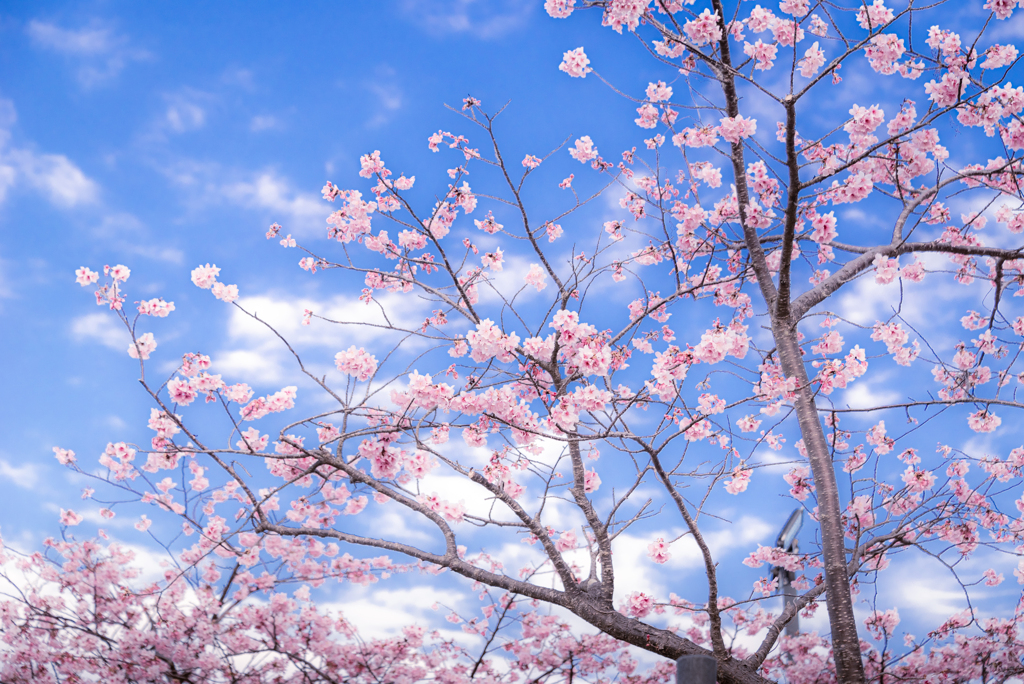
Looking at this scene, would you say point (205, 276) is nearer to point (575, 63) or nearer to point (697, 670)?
point (575, 63)

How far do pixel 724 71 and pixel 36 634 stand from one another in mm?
8483

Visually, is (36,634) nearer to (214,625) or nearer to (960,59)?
(214,625)

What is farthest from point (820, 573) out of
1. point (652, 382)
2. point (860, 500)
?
point (652, 382)

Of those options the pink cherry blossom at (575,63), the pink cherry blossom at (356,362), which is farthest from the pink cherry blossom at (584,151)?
the pink cherry blossom at (356,362)

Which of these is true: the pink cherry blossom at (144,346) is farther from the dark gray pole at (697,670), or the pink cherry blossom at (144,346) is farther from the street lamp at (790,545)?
the street lamp at (790,545)

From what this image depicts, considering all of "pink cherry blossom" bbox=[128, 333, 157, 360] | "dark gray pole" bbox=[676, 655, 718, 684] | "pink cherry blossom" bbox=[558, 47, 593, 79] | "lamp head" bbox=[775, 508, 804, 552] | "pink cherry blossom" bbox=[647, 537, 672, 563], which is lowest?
"dark gray pole" bbox=[676, 655, 718, 684]

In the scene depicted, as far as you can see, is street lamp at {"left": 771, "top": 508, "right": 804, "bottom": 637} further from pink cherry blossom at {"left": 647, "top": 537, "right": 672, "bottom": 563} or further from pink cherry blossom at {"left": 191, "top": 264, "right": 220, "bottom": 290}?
pink cherry blossom at {"left": 191, "top": 264, "right": 220, "bottom": 290}

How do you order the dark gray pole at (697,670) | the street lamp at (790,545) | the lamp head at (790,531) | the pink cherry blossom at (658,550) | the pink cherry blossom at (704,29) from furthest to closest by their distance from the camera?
1. the lamp head at (790,531)
2. the street lamp at (790,545)
3. the pink cherry blossom at (658,550)
4. the pink cherry blossom at (704,29)
5. the dark gray pole at (697,670)

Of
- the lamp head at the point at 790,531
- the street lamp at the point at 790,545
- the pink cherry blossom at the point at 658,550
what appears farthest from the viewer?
the lamp head at the point at 790,531

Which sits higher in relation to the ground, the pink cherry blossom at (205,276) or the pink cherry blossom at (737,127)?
the pink cherry blossom at (737,127)

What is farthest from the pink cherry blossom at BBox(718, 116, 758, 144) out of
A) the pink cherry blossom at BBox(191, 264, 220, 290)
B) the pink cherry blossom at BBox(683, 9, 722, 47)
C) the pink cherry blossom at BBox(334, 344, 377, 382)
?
the pink cherry blossom at BBox(191, 264, 220, 290)

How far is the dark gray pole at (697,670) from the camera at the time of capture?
285 centimetres

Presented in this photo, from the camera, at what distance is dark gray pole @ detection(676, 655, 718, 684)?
285 cm

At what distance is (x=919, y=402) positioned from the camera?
5.38 metres
